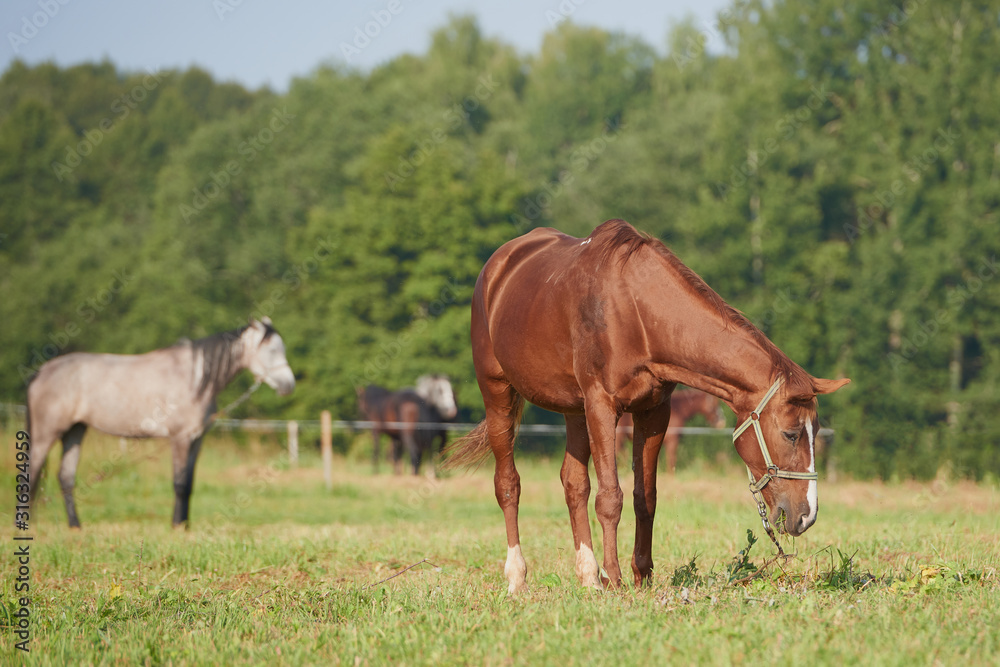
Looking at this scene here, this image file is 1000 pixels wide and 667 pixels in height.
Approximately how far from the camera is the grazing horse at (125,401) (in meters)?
9.66

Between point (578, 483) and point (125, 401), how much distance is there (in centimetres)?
663

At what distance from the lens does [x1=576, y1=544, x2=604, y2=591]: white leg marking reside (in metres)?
4.38

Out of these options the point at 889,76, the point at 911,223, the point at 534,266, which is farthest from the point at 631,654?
the point at 889,76

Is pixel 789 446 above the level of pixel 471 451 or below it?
above

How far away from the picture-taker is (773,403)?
3998mm

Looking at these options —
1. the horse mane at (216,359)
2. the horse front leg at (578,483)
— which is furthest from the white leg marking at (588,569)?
the horse mane at (216,359)

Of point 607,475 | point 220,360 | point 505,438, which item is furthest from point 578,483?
point 220,360

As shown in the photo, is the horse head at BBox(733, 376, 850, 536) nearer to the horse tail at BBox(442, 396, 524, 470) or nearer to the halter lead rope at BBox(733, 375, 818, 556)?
the halter lead rope at BBox(733, 375, 818, 556)

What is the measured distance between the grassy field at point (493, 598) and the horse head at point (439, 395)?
408 inches

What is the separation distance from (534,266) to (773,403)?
1796 millimetres

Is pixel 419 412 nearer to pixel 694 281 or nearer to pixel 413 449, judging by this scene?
pixel 413 449

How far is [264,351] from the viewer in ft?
34.8

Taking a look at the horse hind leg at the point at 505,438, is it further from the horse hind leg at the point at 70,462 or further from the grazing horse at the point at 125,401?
the horse hind leg at the point at 70,462

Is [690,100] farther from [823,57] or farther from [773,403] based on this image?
[773,403]
